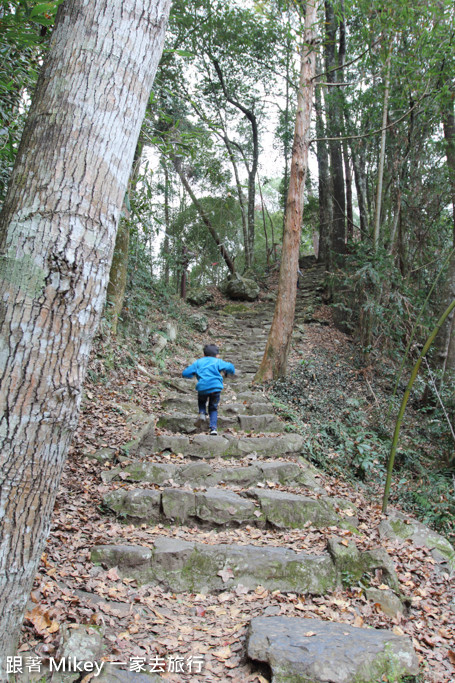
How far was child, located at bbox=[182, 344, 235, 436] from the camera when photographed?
5.72 metres

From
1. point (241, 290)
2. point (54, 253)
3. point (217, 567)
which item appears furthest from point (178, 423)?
point (241, 290)

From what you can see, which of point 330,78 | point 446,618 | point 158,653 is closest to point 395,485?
point 446,618

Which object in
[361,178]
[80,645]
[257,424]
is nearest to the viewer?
[80,645]

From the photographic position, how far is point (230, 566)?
10.5ft

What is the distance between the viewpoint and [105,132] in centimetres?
176

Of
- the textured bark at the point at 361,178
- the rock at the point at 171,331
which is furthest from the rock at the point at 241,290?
the rock at the point at 171,331

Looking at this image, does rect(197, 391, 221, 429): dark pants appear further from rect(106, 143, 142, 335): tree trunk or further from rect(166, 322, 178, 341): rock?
rect(166, 322, 178, 341): rock

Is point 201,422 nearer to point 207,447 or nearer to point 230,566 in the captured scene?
point 207,447

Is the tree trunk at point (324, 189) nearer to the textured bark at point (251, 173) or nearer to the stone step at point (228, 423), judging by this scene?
the textured bark at point (251, 173)

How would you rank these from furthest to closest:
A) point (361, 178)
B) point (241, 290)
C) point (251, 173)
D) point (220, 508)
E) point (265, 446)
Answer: point (251, 173)
point (241, 290)
point (361, 178)
point (265, 446)
point (220, 508)

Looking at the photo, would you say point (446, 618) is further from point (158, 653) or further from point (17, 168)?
point (17, 168)

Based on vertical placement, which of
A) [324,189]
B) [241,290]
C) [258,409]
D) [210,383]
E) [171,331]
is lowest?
[258,409]

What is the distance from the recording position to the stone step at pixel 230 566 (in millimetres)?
3072

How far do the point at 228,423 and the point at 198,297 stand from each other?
355 inches
